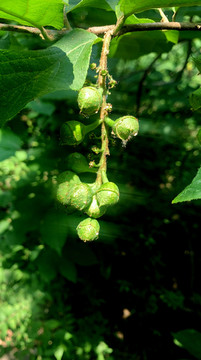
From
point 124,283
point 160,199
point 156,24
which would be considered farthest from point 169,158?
point 156,24

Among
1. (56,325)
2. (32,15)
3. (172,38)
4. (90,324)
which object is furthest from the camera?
(90,324)

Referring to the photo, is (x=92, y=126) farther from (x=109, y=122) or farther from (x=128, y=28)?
(x=128, y=28)

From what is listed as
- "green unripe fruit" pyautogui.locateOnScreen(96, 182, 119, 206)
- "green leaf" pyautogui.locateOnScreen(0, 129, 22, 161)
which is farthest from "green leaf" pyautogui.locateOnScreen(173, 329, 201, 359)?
"green unripe fruit" pyautogui.locateOnScreen(96, 182, 119, 206)

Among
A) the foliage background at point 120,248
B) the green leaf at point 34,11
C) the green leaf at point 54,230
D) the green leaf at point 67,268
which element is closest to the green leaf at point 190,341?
the foliage background at point 120,248

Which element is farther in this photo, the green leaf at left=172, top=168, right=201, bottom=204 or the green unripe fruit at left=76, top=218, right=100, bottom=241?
the green unripe fruit at left=76, top=218, right=100, bottom=241

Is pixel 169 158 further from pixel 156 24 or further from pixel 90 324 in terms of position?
pixel 156 24

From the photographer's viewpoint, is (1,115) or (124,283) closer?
(1,115)

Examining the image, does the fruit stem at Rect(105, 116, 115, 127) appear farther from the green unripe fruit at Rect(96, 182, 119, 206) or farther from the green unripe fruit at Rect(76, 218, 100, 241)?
the green unripe fruit at Rect(76, 218, 100, 241)

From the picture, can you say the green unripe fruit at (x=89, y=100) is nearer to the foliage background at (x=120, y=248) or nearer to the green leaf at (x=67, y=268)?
the foliage background at (x=120, y=248)
